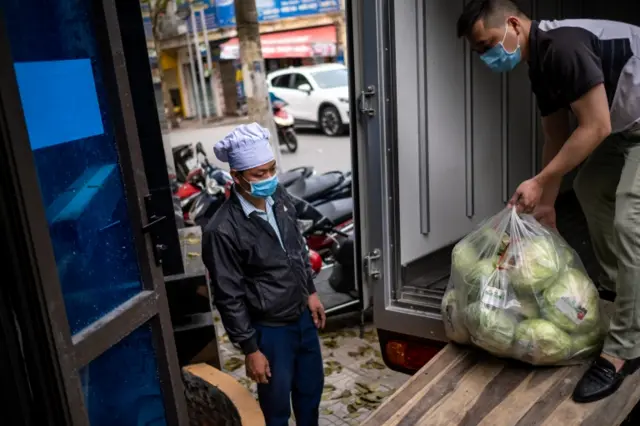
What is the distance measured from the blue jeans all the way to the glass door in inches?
22.6

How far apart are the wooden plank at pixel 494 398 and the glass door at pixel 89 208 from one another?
88 centimetres

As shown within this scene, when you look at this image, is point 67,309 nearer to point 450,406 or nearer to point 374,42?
point 450,406

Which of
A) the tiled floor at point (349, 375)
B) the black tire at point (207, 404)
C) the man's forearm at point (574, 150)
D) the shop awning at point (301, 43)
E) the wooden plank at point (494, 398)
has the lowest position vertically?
the tiled floor at point (349, 375)

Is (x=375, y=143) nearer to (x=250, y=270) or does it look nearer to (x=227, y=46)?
(x=250, y=270)

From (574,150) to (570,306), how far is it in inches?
23.4

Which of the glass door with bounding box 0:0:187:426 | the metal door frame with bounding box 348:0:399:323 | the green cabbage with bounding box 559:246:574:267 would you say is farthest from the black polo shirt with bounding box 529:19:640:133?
the glass door with bounding box 0:0:187:426

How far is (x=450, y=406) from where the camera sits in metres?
2.17

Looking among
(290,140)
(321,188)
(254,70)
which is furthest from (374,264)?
(290,140)

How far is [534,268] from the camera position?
A: 7.32ft

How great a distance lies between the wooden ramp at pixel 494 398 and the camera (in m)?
2.04

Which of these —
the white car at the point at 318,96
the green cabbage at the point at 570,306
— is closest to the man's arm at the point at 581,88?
the green cabbage at the point at 570,306

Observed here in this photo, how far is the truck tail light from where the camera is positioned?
2715mm

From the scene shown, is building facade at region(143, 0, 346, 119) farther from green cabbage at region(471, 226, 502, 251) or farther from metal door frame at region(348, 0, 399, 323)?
green cabbage at region(471, 226, 502, 251)

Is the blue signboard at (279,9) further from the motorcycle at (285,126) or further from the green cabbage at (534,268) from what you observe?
the green cabbage at (534,268)
